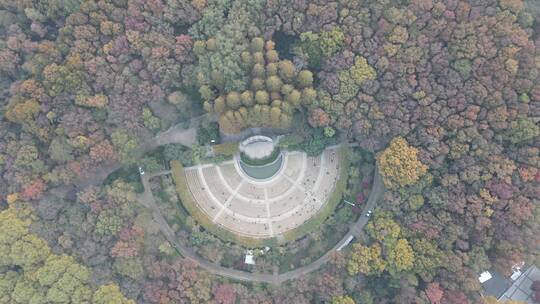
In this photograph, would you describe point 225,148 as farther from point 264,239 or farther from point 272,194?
point 264,239

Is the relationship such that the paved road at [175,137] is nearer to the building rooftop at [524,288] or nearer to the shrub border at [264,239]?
the shrub border at [264,239]

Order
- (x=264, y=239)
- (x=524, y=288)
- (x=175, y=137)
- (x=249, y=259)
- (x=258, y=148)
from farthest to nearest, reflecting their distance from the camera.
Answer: (x=175, y=137) → (x=258, y=148) → (x=264, y=239) → (x=249, y=259) → (x=524, y=288)

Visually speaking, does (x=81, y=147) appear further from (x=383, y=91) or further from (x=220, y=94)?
(x=383, y=91)

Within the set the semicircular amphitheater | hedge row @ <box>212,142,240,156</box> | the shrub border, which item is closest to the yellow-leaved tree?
the shrub border

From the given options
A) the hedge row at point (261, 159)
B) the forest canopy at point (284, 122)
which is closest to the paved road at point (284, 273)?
the forest canopy at point (284, 122)

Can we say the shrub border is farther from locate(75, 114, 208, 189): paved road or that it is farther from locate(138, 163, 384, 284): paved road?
locate(138, 163, 384, 284): paved road

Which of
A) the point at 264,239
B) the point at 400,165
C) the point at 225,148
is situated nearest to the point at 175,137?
the point at 225,148
